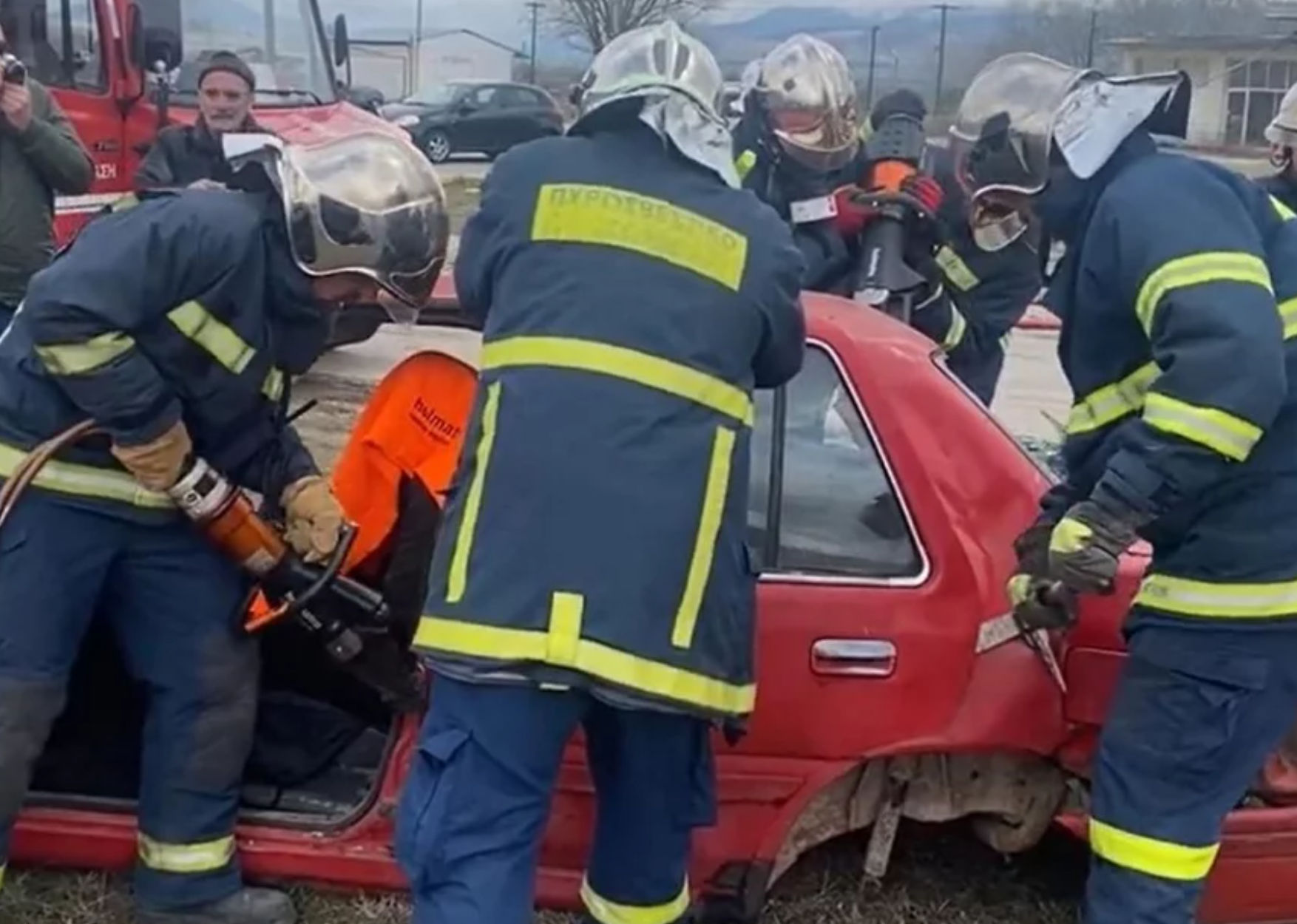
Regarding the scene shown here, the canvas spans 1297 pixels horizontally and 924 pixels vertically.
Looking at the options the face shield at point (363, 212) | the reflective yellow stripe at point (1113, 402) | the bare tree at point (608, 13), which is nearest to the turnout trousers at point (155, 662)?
the face shield at point (363, 212)

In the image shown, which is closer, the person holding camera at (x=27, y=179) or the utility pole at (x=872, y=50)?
the person holding camera at (x=27, y=179)

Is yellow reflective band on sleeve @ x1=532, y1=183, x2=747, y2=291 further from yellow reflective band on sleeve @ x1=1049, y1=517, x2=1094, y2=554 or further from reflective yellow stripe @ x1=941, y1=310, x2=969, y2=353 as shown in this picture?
reflective yellow stripe @ x1=941, y1=310, x2=969, y2=353

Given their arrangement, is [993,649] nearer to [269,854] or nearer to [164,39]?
[269,854]

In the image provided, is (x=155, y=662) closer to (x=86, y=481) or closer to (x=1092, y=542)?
(x=86, y=481)

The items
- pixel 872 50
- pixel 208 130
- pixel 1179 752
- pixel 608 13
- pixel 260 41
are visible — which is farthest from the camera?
pixel 608 13

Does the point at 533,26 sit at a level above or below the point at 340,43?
below

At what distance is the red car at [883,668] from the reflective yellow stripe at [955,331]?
1812 mm

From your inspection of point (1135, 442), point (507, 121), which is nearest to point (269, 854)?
point (1135, 442)

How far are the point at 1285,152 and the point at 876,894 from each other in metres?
2.81

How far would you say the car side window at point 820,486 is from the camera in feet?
10.5

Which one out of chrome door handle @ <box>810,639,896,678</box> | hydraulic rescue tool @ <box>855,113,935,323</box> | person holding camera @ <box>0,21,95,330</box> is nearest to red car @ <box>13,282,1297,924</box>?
chrome door handle @ <box>810,639,896,678</box>

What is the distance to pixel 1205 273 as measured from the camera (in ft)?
8.84

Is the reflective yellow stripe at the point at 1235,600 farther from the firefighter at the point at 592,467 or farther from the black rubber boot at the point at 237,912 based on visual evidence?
the black rubber boot at the point at 237,912

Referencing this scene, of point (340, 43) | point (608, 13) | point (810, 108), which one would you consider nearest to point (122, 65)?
point (340, 43)
